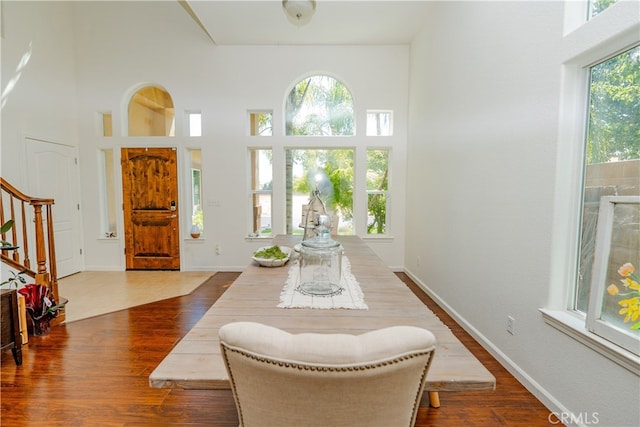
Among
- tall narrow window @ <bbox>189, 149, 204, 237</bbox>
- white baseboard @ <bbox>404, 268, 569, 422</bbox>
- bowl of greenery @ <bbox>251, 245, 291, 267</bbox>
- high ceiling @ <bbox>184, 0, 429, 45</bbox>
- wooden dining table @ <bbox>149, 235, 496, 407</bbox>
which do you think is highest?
high ceiling @ <bbox>184, 0, 429, 45</bbox>

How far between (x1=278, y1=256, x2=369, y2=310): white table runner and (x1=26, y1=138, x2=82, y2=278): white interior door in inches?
171

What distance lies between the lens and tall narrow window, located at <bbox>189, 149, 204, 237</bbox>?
4.88 m

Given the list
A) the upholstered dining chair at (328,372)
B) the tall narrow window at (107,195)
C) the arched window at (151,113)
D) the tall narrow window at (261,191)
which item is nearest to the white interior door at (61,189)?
the tall narrow window at (107,195)

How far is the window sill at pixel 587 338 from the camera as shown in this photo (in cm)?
129

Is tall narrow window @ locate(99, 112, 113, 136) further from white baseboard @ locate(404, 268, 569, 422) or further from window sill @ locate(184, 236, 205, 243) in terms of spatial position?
white baseboard @ locate(404, 268, 569, 422)

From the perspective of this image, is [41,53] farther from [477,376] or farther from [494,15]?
[477,376]

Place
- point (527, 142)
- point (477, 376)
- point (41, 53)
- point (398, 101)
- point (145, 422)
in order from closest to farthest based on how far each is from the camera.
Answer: point (477, 376) < point (145, 422) < point (527, 142) < point (41, 53) < point (398, 101)

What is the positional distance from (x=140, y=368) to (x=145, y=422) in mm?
598

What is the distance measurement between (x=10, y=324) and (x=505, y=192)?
12.1ft

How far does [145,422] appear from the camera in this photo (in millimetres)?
1688

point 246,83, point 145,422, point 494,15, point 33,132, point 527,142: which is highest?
point 246,83

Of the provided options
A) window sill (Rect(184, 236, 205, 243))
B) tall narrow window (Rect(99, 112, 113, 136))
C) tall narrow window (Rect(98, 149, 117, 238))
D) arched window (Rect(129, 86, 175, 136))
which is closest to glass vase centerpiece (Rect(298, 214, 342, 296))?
window sill (Rect(184, 236, 205, 243))

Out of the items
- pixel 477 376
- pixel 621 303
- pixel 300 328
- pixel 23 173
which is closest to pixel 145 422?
pixel 300 328

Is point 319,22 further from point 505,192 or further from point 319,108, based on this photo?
point 505,192
